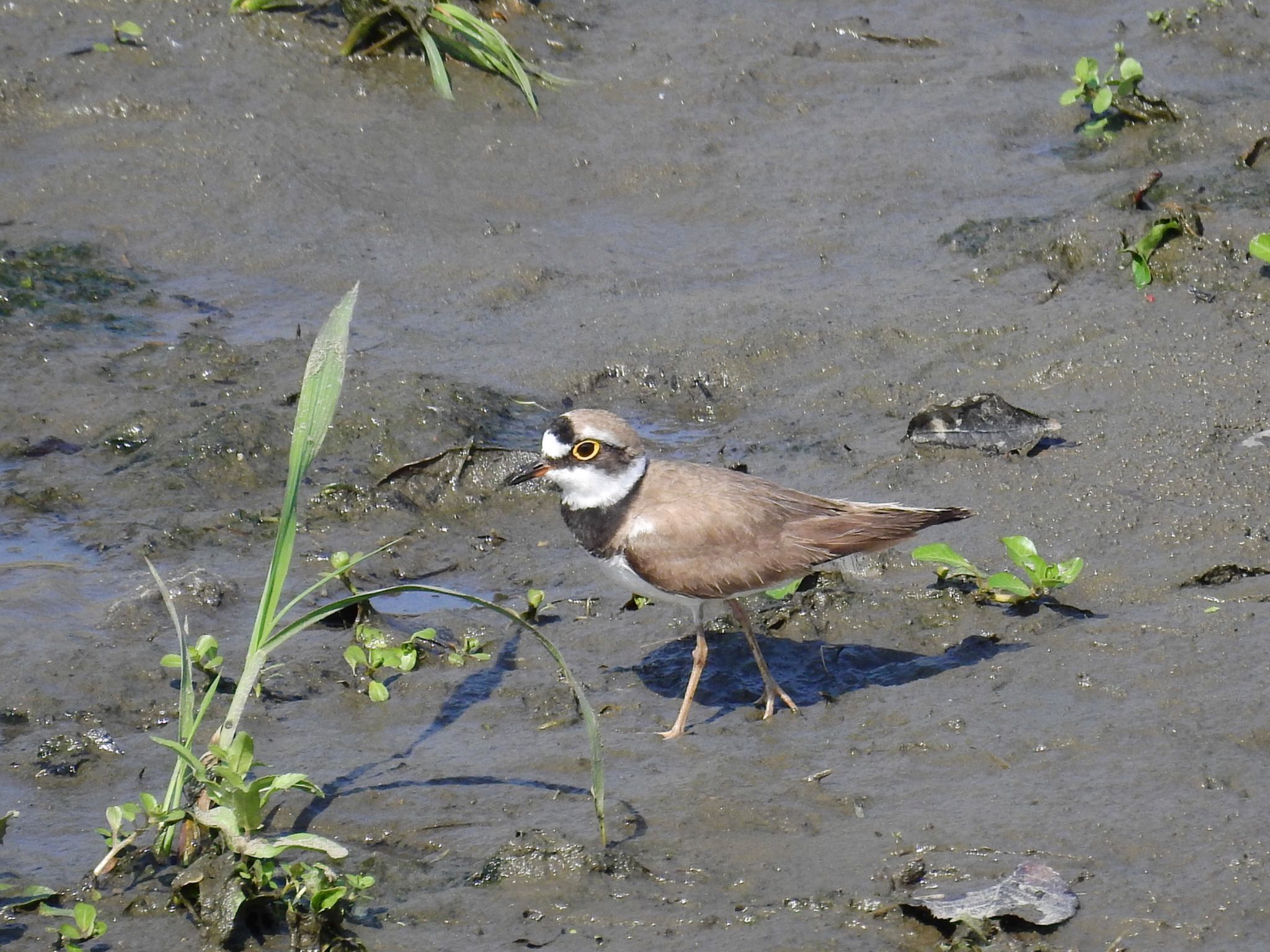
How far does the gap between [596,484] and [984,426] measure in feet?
8.22

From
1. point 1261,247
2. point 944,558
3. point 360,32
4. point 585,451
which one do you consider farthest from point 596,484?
point 360,32

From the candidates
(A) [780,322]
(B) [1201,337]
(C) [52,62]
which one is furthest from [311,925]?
(C) [52,62]

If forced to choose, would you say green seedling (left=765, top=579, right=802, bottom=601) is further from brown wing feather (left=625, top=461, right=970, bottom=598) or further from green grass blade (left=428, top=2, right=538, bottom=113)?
green grass blade (left=428, top=2, right=538, bottom=113)

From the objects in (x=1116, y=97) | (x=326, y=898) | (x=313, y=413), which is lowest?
(x=326, y=898)

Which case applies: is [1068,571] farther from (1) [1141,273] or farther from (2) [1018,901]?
(1) [1141,273]

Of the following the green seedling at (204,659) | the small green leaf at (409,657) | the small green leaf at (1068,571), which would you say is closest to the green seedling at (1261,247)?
the small green leaf at (1068,571)

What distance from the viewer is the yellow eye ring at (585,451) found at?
19.6ft

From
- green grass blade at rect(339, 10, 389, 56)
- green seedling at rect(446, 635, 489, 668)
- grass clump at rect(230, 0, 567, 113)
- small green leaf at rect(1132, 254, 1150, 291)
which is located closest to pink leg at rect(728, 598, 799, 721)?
green seedling at rect(446, 635, 489, 668)

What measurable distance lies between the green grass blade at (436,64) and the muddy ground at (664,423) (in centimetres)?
15

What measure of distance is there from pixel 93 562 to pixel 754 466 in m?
3.43

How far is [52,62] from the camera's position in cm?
1090

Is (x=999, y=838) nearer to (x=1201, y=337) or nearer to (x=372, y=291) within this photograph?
(x=1201, y=337)

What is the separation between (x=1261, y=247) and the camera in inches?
327

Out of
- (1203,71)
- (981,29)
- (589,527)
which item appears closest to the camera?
(589,527)
